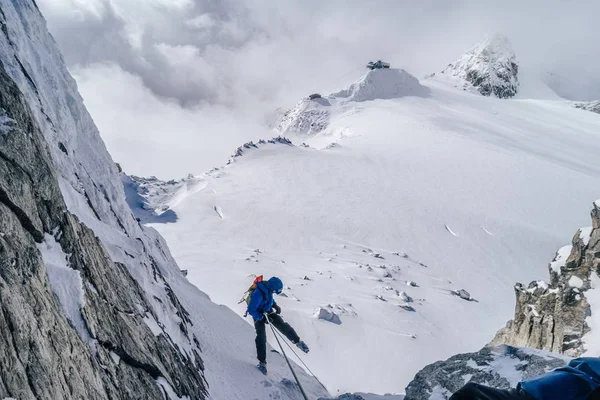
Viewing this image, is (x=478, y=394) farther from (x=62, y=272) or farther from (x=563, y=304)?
(x=563, y=304)

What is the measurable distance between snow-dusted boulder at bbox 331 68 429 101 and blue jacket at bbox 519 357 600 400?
91012 mm

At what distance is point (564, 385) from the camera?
2.26m

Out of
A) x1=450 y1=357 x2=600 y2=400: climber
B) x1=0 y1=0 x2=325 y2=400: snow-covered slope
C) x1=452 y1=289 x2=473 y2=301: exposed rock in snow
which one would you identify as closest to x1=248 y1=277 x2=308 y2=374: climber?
x1=0 y1=0 x2=325 y2=400: snow-covered slope

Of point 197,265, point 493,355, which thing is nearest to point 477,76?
point 197,265

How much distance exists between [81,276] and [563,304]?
11.4m

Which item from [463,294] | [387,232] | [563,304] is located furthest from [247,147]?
[563,304]

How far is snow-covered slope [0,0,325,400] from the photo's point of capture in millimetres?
3514

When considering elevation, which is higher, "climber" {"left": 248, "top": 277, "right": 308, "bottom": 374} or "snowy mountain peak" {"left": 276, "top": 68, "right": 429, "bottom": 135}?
"snowy mountain peak" {"left": 276, "top": 68, "right": 429, "bottom": 135}

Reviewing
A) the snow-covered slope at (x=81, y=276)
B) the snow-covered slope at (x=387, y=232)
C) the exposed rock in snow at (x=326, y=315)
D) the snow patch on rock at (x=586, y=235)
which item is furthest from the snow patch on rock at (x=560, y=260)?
the snow-covered slope at (x=81, y=276)

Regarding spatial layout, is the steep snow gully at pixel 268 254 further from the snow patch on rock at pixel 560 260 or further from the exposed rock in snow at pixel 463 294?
the exposed rock in snow at pixel 463 294

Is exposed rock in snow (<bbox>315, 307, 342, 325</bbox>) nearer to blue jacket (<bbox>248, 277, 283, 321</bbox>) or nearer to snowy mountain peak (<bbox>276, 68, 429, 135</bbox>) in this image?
blue jacket (<bbox>248, 277, 283, 321</bbox>)

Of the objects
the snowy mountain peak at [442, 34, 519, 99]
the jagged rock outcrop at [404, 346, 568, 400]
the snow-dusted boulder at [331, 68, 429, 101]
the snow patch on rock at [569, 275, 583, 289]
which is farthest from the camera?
the snowy mountain peak at [442, 34, 519, 99]

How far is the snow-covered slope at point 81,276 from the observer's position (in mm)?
3514

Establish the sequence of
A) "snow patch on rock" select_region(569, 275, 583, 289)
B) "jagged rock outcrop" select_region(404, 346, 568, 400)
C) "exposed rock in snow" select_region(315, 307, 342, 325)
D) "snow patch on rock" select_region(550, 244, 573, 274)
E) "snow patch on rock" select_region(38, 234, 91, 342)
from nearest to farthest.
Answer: "snow patch on rock" select_region(38, 234, 91, 342) → "jagged rock outcrop" select_region(404, 346, 568, 400) → "snow patch on rock" select_region(569, 275, 583, 289) → "snow patch on rock" select_region(550, 244, 573, 274) → "exposed rock in snow" select_region(315, 307, 342, 325)
